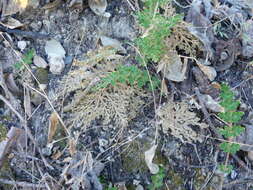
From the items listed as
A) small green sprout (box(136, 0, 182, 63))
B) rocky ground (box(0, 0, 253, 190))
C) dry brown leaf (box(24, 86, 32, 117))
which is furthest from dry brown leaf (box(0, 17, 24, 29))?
small green sprout (box(136, 0, 182, 63))

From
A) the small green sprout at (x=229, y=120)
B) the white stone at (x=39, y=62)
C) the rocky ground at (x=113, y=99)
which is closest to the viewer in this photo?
the small green sprout at (x=229, y=120)

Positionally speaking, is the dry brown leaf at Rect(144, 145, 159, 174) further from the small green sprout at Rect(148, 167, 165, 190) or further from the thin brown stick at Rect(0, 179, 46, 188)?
the thin brown stick at Rect(0, 179, 46, 188)

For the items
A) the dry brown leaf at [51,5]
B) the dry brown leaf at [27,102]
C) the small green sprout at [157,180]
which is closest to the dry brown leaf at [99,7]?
the dry brown leaf at [51,5]

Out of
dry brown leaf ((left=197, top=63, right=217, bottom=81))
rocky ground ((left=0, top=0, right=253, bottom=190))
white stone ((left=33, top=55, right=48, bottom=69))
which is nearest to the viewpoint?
rocky ground ((left=0, top=0, right=253, bottom=190))

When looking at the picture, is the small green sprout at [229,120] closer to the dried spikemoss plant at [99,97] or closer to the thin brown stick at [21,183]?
the dried spikemoss plant at [99,97]

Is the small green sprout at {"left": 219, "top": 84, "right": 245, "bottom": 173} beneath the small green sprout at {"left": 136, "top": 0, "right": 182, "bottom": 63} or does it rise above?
beneath

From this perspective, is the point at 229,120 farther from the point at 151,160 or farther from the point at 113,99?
the point at 113,99

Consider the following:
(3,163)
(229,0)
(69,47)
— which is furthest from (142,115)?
(229,0)
